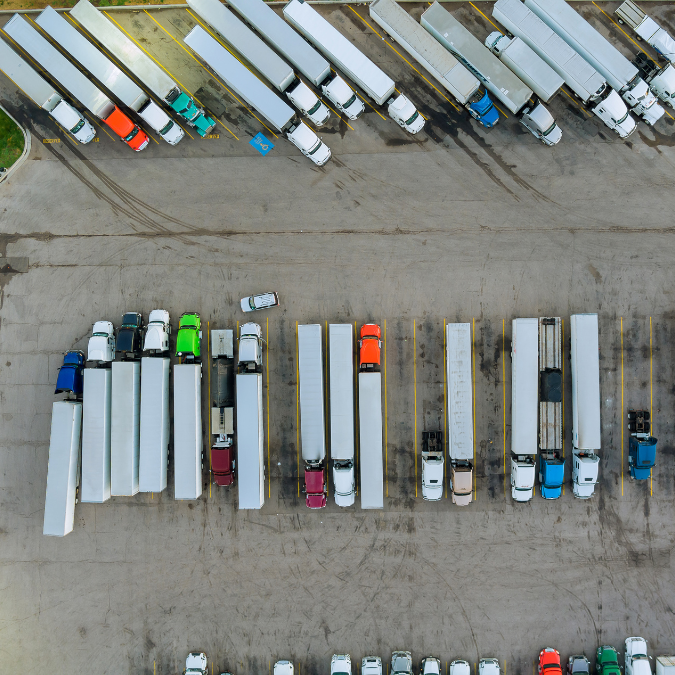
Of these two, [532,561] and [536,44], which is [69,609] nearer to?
[532,561]

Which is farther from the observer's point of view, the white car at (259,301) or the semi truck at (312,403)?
the white car at (259,301)

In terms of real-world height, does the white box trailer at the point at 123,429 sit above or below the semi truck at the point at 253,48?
below

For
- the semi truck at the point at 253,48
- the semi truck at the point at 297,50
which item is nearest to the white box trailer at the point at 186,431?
the semi truck at the point at 253,48

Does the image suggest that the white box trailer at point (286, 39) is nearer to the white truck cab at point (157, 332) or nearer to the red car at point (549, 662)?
the white truck cab at point (157, 332)

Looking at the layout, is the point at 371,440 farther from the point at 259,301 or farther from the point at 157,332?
the point at 157,332

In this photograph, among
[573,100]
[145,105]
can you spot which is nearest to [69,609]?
[145,105]

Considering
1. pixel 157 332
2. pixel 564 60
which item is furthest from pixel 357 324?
pixel 564 60
